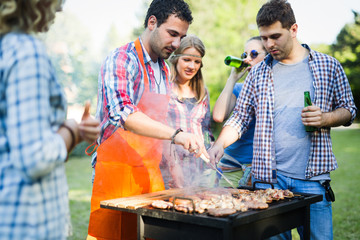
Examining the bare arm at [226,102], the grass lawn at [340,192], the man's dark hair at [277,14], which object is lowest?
the grass lawn at [340,192]

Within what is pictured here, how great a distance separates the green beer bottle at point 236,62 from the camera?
3.68 meters

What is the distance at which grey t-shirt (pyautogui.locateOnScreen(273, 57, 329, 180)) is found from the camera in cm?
283

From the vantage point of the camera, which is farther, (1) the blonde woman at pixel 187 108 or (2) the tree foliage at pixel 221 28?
(2) the tree foliage at pixel 221 28

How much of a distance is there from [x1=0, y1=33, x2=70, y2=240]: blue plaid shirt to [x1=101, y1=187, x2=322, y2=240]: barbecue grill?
30.0 inches

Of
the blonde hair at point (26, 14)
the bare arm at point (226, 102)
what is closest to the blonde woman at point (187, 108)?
the bare arm at point (226, 102)

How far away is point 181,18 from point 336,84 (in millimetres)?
1371

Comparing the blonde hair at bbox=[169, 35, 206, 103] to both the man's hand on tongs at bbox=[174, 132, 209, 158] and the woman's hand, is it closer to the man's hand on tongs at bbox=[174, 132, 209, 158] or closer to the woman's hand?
the man's hand on tongs at bbox=[174, 132, 209, 158]

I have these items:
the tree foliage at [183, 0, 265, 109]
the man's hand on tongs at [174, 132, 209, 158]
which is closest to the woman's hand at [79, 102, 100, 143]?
the man's hand on tongs at [174, 132, 209, 158]

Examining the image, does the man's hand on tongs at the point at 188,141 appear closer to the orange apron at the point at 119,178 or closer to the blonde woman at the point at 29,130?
the orange apron at the point at 119,178

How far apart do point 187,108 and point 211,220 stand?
69.8 inches

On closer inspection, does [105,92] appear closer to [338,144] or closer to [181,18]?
[181,18]

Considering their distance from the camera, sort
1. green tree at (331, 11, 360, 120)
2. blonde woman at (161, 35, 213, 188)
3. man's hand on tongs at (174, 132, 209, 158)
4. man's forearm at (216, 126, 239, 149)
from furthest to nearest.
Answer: green tree at (331, 11, 360, 120)
blonde woman at (161, 35, 213, 188)
man's forearm at (216, 126, 239, 149)
man's hand on tongs at (174, 132, 209, 158)

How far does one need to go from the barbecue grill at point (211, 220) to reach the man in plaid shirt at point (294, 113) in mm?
330

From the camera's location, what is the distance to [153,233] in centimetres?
213
